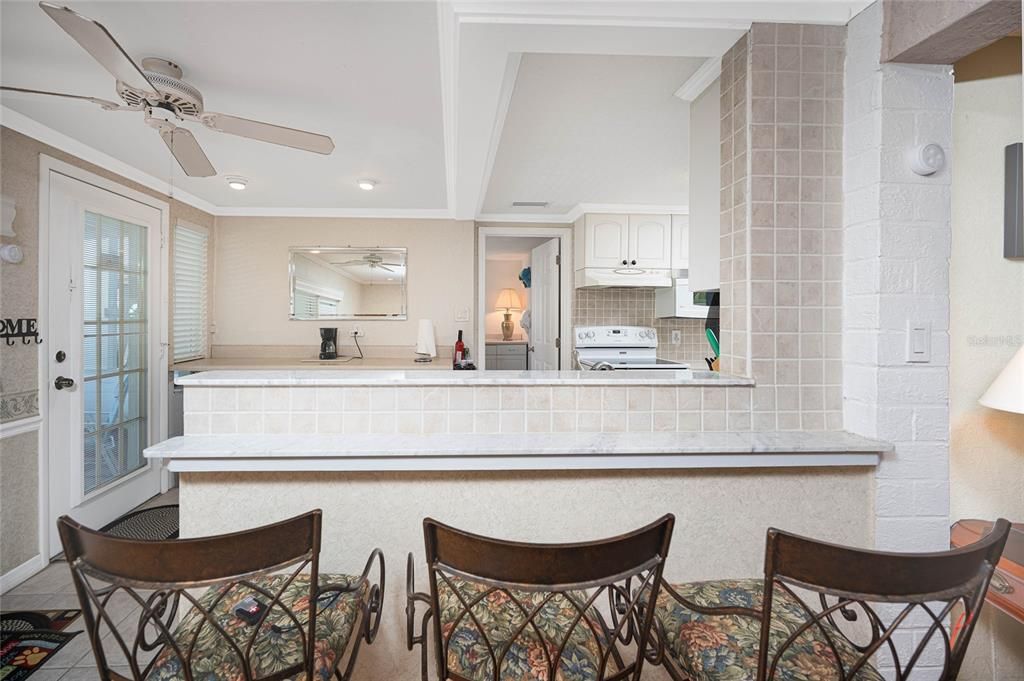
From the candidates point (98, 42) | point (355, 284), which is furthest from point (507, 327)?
point (98, 42)

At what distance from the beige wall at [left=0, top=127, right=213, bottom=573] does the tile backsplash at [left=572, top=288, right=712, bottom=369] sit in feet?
11.8

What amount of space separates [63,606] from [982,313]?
146 inches

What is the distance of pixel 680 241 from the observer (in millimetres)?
4023

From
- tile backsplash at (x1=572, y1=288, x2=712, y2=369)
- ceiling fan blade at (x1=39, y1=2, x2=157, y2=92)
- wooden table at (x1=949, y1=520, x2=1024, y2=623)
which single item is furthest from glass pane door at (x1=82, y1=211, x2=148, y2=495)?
wooden table at (x1=949, y1=520, x2=1024, y2=623)

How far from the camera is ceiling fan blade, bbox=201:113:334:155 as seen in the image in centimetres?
175

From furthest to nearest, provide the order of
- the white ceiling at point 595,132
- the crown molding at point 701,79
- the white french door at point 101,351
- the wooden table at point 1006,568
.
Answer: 1. the white french door at point 101,351
2. the white ceiling at point 595,132
3. the crown molding at point 701,79
4. the wooden table at point 1006,568

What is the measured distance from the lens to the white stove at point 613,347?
13.1ft

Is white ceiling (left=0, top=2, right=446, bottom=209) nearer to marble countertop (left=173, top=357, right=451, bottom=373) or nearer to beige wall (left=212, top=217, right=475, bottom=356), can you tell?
beige wall (left=212, top=217, right=475, bottom=356)

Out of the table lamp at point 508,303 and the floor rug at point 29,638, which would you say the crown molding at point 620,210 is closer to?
the table lamp at point 508,303

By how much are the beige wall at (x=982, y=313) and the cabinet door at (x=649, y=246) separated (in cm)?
256

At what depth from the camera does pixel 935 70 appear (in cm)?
136

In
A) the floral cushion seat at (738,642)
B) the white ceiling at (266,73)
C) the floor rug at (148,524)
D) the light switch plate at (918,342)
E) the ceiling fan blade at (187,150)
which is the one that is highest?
the white ceiling at (266,73)

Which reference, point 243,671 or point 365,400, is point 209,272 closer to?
point 365,400

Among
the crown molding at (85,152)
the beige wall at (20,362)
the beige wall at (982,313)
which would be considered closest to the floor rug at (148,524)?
the beige wall at (20,362)
